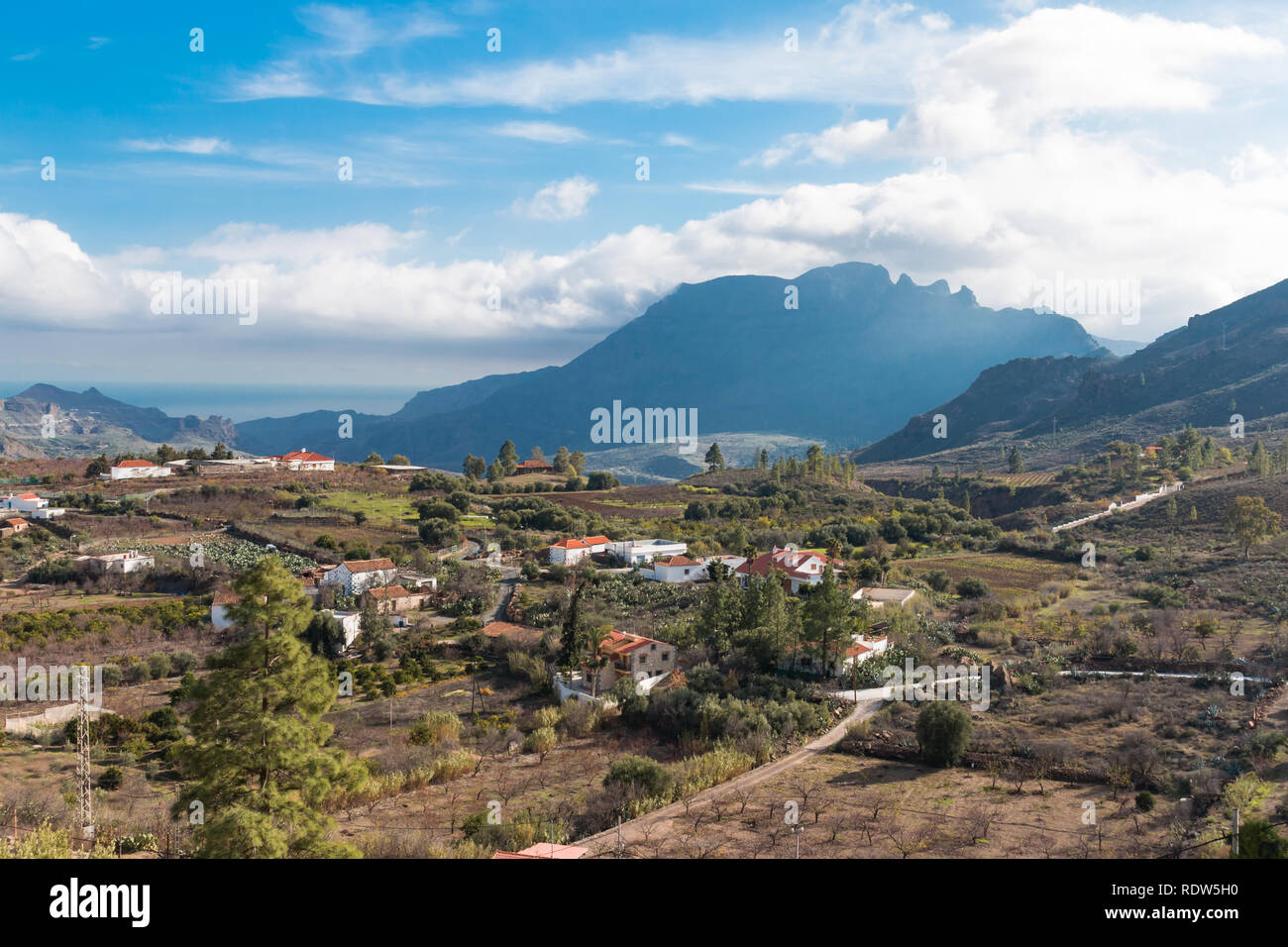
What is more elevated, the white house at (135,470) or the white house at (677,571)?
the white house at (135,470)

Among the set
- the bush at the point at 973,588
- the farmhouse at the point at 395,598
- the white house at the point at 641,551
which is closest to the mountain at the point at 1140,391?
the bush at the point at 973,588

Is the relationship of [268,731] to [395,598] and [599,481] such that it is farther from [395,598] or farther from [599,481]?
[599,481]

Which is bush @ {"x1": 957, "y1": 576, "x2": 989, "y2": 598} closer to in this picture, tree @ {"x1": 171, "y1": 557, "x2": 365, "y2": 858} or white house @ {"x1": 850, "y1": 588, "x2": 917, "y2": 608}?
white house @ {"x1": 850, "y1": 588, "x2": 917, "y2": 608}

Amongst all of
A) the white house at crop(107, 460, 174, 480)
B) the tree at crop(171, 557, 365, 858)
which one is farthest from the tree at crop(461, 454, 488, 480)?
the tree at crop(171, 557, 365, 858)

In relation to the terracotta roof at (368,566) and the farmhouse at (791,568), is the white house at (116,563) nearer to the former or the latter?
the terracotta roof at (368,566)

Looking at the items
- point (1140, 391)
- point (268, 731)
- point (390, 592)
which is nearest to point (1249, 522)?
point (390, 592)
